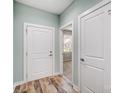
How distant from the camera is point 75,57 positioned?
2248mm

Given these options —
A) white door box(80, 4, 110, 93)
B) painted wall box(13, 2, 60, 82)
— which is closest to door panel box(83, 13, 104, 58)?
white door box(80, 4, 110, 93)

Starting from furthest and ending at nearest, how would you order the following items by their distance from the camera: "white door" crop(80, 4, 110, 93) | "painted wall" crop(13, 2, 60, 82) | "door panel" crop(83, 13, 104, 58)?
"painted wall" crop(13, 2, 60, 82) < "door panel" crop(83, 13, 104, 58) < "white door" crop(80, 4, 110, 93)

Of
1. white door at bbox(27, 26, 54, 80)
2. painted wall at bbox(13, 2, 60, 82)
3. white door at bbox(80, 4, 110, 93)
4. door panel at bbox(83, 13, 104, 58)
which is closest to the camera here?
white door at bbox(80, 4, 110, 93)

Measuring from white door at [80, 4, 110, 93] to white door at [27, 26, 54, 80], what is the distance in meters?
1.64

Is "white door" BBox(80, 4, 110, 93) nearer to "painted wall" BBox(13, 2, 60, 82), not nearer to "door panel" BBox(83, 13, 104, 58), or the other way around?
"door panel" BBox(83, 13, 104, 58)

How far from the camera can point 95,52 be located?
154 cm

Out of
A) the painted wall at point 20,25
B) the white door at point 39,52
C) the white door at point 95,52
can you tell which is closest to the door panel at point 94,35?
the white door at point 95,52

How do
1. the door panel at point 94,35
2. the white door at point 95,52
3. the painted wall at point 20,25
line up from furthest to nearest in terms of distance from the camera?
the painted wall at point 20,25
the door panel at point 94,35
the white door at point 95,52

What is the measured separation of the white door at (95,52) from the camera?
1311 mm

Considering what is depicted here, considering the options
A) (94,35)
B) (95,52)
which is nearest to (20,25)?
(94,35)

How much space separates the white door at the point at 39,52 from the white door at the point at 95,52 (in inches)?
64.5

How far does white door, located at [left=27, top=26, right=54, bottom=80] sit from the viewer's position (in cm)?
279

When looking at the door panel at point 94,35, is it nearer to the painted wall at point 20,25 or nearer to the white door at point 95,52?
the white door at point 95,52
